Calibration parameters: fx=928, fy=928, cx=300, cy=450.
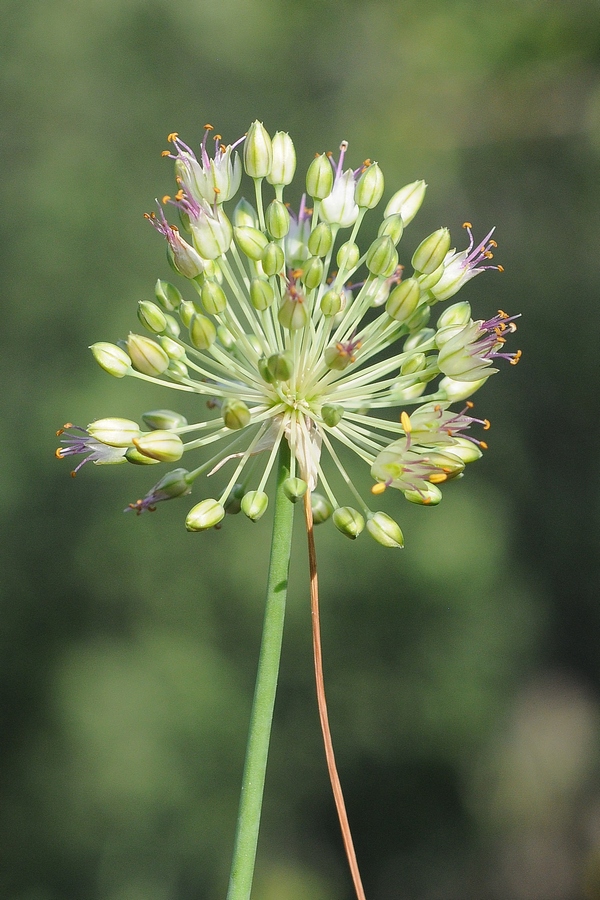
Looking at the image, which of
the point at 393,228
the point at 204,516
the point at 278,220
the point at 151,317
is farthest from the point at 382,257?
the point at 204,516

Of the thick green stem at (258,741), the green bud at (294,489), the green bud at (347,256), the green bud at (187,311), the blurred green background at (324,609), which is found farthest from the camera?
the blurred green background at (324,609)

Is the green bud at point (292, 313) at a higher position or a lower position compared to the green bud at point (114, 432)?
higher

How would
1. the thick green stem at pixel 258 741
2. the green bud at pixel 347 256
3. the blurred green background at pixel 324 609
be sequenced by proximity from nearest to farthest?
the thick green stem at pixel 258 741 → the green bud at pixel 347 256 → the blurred green background at pixel 324 609

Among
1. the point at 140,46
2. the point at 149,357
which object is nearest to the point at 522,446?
the point at 140,46

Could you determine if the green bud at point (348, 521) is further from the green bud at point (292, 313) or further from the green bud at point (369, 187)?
the green bud at point (369, 187)

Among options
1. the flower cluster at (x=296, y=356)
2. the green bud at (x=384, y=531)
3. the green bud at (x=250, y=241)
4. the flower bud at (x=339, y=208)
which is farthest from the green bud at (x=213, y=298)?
the green bud at (x=384, y=531)

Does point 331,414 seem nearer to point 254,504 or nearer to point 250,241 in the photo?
point 254,504
